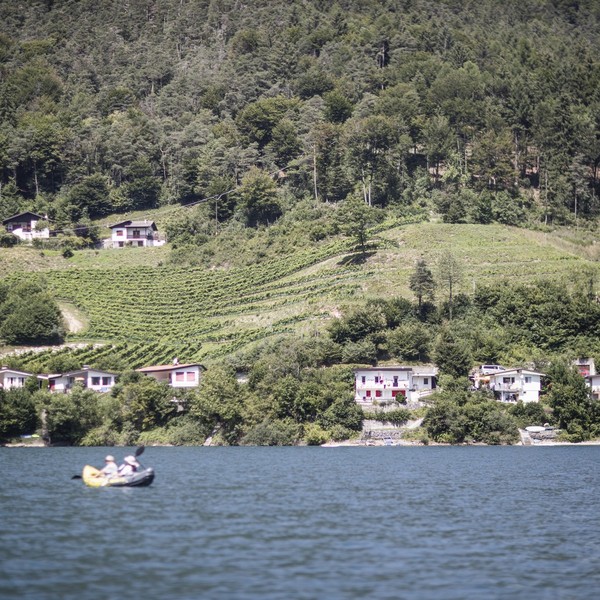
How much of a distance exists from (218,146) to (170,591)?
143825 mm

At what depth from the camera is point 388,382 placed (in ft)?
326

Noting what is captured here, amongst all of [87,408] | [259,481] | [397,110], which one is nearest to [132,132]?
[397,110]

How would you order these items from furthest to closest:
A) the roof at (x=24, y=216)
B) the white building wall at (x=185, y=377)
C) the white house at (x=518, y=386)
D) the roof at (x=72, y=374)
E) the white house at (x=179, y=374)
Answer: the roof at (x=24, y=216), the white house at (x=179, y=374), the white building wall at (x=185, y=377), the roof at (x=72, y=374), the white house at (x=518, y=386)

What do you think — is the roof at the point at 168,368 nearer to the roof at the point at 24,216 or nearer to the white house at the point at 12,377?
the white house at the point at 12,377

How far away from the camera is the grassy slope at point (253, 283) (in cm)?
11444

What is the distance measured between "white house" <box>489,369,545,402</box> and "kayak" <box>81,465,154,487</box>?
1979 inches

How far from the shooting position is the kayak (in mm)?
53656

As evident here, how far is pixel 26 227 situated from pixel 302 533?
12673 cm

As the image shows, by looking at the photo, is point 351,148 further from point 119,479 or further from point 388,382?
point 119,479

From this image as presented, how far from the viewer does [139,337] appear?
11588 cm

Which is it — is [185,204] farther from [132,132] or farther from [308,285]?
[308,285]

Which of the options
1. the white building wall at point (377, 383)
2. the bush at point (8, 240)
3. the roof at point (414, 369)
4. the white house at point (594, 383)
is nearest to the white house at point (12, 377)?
the white building wall at point (377, 383)

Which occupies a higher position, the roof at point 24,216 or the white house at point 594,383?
the roof at point 24,216

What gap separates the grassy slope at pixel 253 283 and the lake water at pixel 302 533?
48152 mm
